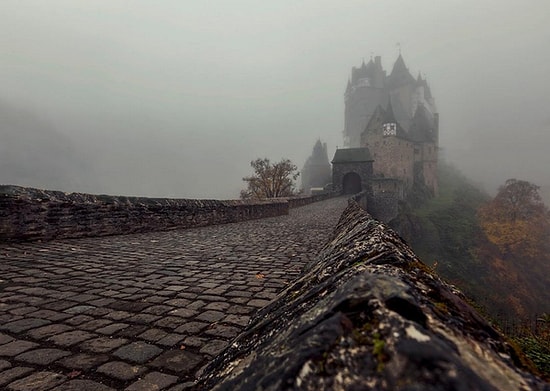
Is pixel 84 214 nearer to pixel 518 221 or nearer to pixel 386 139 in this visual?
pixel 518 221

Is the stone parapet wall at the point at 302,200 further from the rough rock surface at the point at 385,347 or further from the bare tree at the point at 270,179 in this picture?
the rough rock surface at the point at 385,347

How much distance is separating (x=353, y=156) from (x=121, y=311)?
44.5m

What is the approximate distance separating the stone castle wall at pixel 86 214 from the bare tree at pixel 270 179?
29.9 meters

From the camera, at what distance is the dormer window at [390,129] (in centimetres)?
5392

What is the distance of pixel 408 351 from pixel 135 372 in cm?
186

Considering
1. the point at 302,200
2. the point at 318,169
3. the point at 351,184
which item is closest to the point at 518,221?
the point at 351,184

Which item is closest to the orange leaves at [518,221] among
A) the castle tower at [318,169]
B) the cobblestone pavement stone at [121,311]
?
the castle tower at [318,169]

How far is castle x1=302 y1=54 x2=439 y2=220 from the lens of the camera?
43781 mm

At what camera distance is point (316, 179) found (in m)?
73.6

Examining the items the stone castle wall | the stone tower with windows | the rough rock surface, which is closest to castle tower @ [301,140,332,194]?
the stone tower with windows

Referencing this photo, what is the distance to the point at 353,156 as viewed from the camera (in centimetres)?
4497

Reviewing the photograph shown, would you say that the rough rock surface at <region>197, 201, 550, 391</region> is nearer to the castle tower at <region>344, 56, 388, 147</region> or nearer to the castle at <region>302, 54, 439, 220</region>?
the castle at <region>302, 54, 439, 220</region>

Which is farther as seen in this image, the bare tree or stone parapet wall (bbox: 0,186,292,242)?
the bare tree

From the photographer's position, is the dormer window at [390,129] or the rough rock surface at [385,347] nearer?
the rough rock surface at [385,347]
